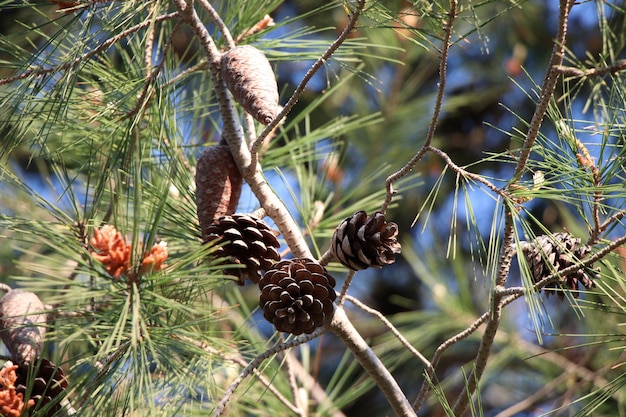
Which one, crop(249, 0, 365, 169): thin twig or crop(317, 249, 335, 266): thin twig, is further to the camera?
crop(317, 249, 335, 266): thin twig

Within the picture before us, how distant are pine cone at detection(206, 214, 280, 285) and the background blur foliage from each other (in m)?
0.03

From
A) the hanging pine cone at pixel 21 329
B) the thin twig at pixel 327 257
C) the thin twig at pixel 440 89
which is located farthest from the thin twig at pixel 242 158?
the hanging pine cone at pixel 21 329

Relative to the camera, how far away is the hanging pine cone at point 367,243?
0.76 meters

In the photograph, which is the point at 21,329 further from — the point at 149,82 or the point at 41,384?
the point at 149,82

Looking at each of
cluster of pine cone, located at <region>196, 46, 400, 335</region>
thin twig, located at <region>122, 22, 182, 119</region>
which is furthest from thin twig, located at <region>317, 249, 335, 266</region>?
thin twig, located at <region>122, 22, 182, 119</region>

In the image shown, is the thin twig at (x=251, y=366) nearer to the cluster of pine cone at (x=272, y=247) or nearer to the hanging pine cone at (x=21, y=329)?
the cluster of pine cone at (x=272, y=247)

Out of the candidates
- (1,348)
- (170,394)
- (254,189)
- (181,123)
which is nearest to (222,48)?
(181,123)

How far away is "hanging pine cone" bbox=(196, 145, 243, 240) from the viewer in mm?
831

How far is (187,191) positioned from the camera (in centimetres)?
94

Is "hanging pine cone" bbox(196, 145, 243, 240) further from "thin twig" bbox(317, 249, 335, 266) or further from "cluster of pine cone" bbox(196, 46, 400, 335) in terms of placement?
"thin twig" bbox(317, 249, 335, 266)

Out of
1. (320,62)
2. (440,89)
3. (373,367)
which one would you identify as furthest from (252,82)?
(373,367)

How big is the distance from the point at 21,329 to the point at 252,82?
37 centimetres

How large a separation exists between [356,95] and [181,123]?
1.23m

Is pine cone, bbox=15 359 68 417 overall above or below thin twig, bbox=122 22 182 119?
below
